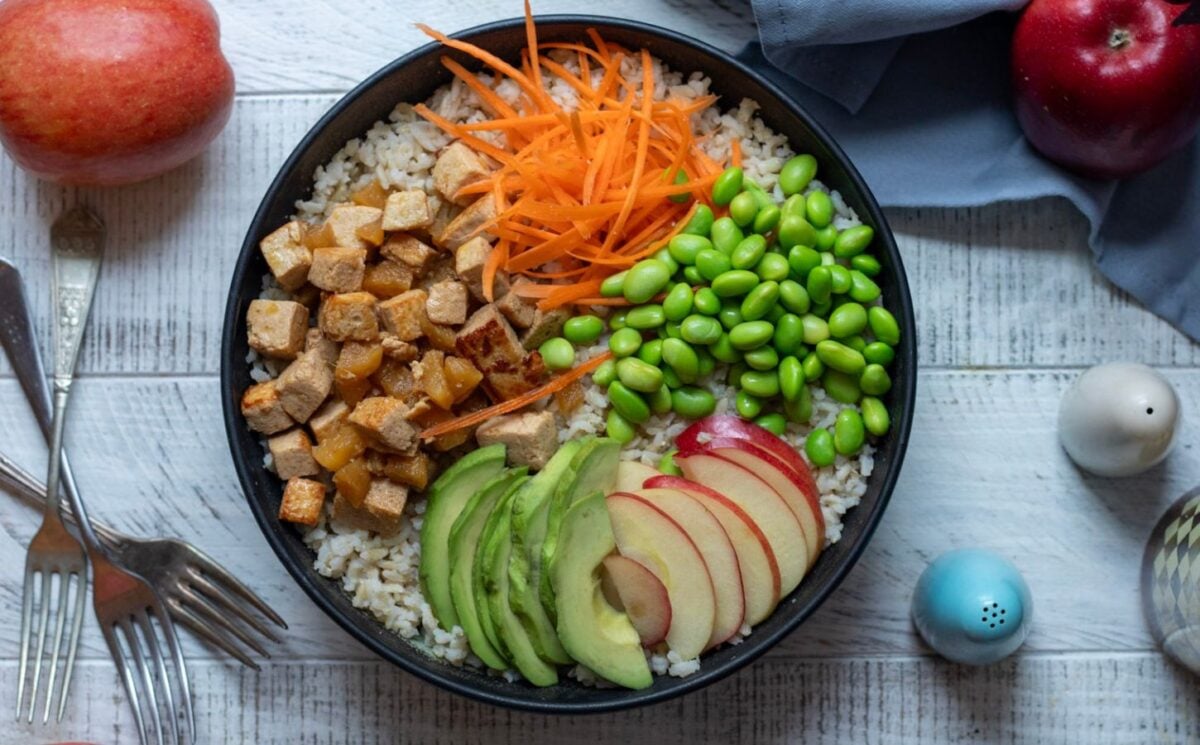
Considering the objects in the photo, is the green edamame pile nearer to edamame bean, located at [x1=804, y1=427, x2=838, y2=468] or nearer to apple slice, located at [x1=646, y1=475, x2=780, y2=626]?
edamame bean, located at [x1=804, y1=427, x2=838, y2=468]

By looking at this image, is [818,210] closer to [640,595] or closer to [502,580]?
[640,595]

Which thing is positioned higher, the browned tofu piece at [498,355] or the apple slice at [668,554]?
the browned tofu piece at [498,355]

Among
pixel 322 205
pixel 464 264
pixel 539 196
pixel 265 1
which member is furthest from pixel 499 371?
pixel 265 1

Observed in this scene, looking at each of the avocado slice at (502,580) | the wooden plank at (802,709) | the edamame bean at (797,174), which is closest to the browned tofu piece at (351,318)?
the avocado slice at (502,580)

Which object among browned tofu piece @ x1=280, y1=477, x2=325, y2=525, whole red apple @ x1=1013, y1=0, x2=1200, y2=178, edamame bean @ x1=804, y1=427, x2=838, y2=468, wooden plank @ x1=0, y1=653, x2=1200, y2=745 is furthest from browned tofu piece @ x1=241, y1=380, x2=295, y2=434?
whole red apple @ x1=1013, y1=0, x2=1200, y2=178

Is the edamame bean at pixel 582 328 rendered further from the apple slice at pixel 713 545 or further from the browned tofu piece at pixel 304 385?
the browned tofu piece at pixel 304 385

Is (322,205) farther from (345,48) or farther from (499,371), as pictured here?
(499,371)

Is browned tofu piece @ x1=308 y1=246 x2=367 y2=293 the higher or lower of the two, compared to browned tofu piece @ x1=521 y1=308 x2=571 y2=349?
higher

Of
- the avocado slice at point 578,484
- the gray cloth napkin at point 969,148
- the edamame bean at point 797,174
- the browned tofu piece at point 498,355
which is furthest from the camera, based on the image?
the gray cloth napkin at point 969,148
